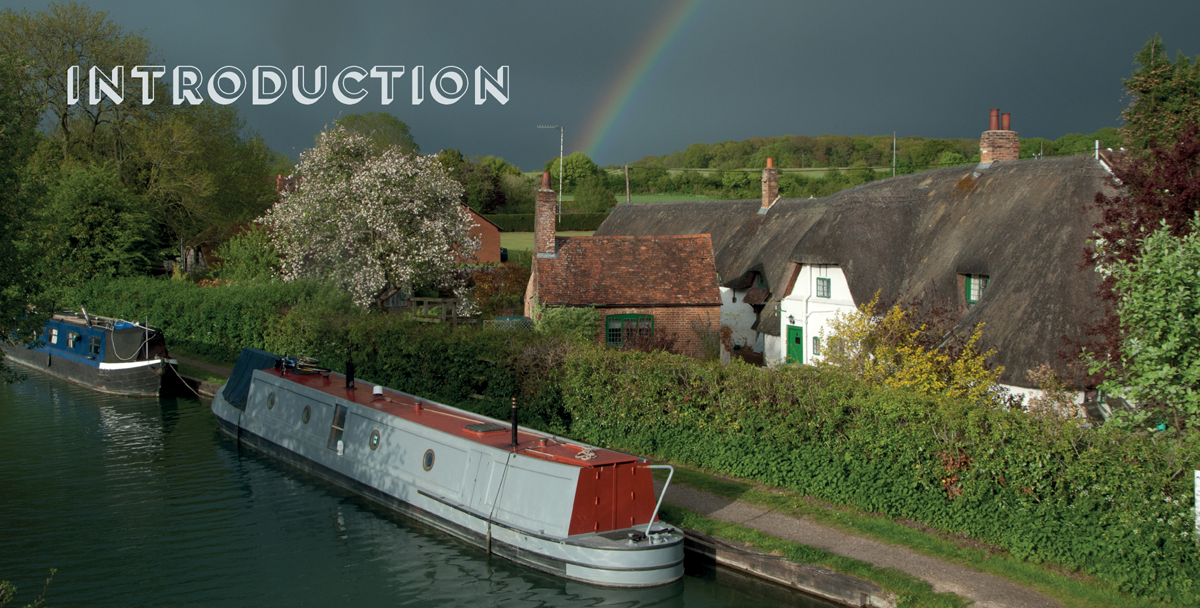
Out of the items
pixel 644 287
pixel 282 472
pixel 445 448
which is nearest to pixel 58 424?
pixel 282 472

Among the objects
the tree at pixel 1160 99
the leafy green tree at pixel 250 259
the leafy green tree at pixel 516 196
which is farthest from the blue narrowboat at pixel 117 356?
the leafy green tree at pixel 516 196

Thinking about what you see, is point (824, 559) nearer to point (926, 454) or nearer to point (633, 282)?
point (926, 454)

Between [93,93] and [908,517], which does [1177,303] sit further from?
[93,93]

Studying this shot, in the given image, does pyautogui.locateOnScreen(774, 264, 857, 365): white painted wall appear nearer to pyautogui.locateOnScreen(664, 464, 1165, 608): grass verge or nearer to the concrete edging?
pyautogui.locateOnScreen(664, 464, 1165, 608): grass verge

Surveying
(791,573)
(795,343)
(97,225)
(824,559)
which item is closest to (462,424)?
(791,573)

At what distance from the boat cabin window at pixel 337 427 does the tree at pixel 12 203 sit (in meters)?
6.18

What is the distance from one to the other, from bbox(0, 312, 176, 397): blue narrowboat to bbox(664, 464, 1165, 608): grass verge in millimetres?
18255

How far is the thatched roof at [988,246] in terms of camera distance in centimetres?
1792

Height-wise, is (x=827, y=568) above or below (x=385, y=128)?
below

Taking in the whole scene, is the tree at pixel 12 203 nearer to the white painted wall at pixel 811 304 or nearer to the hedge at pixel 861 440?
the hedge at pixel 861 440

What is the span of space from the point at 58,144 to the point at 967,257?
41.3 metres

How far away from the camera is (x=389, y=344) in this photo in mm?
21875

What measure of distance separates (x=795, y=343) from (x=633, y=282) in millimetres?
5525

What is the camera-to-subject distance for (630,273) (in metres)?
27.7
